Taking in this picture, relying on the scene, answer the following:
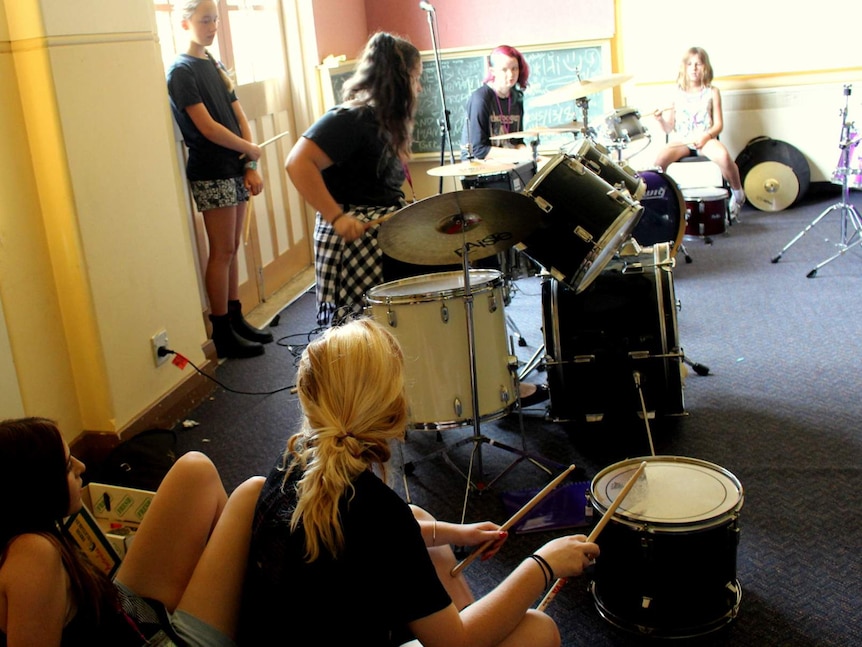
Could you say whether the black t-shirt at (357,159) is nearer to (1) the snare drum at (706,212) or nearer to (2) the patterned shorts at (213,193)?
(2) the patterned shorts at (213,193)

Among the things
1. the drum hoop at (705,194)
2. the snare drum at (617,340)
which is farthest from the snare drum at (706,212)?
the snare drum at (617,340)

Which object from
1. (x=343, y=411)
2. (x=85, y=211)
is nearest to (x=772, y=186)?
(x=85, y=211)

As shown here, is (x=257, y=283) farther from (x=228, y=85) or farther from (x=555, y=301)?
(x=555, y=301)

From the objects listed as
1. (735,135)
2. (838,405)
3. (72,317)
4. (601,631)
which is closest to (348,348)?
(601,631)

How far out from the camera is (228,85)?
4.01 meters

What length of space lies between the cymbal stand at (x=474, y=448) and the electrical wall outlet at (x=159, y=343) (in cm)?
107

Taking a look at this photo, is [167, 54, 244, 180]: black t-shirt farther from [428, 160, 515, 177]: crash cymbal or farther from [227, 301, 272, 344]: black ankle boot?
[428, 160, 515, 177]: crash cymbal

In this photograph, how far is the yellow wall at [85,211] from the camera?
279 cm

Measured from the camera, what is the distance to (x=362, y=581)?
1.38 metres

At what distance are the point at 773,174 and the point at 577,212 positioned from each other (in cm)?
398

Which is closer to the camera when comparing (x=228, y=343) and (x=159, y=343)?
(x=159, y=343)

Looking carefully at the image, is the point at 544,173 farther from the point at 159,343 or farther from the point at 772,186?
the point at 772,186

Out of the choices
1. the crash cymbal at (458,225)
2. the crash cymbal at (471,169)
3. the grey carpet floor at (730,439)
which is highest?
the crash cymbal at (471,169)

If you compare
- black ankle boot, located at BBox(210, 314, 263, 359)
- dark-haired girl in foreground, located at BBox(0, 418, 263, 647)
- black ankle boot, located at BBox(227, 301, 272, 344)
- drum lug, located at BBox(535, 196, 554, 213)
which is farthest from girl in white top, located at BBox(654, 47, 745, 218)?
dark-haired girl in foreground, located at BBox(0, 418, 263, 647)
